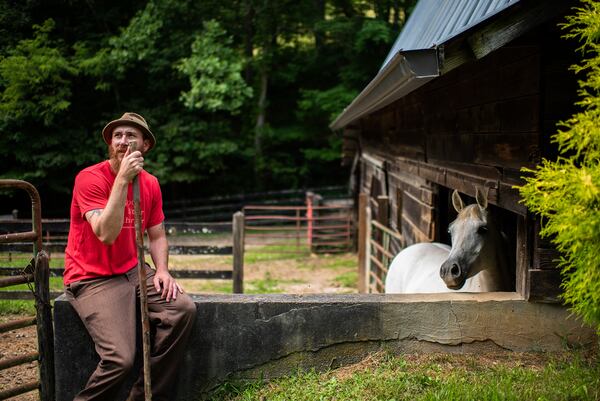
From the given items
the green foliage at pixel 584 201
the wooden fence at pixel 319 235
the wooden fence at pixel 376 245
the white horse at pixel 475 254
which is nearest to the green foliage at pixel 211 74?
the wooden fence at pixel 319 235

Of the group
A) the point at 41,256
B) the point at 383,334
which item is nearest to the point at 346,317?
the point at 383,334

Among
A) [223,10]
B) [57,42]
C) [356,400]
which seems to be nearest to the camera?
[356,400]

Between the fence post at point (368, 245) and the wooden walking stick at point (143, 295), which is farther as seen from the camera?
the fence post at point (368, 245)

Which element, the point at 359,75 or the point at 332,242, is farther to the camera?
the point at 359,75

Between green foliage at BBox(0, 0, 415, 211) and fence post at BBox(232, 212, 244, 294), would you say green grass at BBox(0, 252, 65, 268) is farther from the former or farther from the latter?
green foliage at BBox(0, 0, 415, 211)

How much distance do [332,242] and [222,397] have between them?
37.2ft

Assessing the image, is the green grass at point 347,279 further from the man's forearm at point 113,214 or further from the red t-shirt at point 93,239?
the man's forearm at point 113,214

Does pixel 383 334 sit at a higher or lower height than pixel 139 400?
higher

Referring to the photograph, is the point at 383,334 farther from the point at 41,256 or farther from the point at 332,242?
the point at 332,242

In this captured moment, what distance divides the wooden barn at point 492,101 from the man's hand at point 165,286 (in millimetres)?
1803

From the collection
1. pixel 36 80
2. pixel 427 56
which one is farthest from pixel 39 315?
pixel 36 80

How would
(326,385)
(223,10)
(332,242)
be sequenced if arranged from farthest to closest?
(223,10) → (332,242) → (326,385)

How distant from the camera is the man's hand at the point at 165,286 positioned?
3.28 metres

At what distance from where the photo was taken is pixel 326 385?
3.23m
